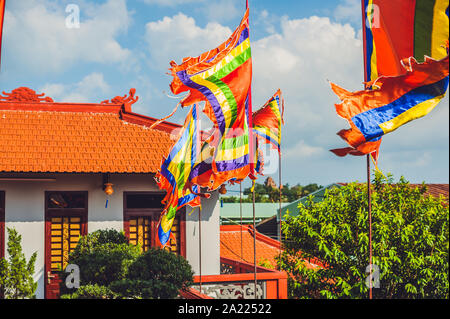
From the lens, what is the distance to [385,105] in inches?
320

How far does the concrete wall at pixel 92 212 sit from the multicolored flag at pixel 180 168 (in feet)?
12.6

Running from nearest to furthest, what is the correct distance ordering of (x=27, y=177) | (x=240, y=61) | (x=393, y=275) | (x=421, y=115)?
(x=421, y=115)
(x=240, y=61)
(x=393, y=275)
(x=27, y=177)

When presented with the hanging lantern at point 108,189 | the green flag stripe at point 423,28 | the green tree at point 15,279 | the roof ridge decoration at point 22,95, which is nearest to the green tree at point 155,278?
the green tree at point 15,279

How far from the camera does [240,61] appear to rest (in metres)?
9.80

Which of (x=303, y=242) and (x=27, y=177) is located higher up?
(x=27, y=177)

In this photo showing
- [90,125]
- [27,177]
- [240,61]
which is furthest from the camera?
[90,125]

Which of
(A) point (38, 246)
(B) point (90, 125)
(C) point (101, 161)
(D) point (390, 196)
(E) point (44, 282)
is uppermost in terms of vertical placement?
(B) point (90, 125)

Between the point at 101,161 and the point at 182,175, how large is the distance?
4.33 meters

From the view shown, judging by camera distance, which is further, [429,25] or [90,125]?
[90,125]

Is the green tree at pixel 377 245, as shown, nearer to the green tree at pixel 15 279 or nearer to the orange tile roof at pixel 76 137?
the orange tile roof at pixel 76 137

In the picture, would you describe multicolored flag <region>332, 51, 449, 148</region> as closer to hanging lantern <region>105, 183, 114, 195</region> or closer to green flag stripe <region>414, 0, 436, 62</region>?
green flag stripe <region>414, 0, 436, 62</region>

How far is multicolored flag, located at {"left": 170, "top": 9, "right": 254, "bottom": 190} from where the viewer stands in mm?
9523
